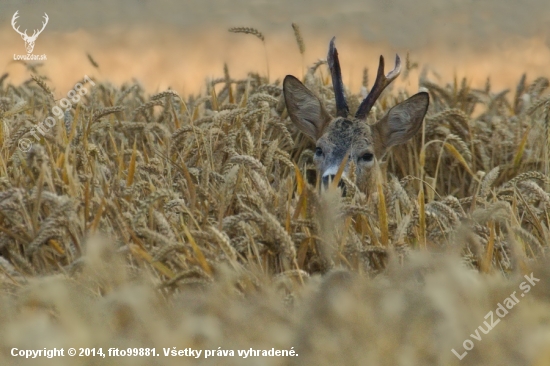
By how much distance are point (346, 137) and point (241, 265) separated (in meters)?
3.21

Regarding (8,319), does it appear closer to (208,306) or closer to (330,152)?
(208,306)

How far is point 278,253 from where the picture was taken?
4457 mm

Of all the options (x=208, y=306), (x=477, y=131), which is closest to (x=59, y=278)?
(x=208, y=306)

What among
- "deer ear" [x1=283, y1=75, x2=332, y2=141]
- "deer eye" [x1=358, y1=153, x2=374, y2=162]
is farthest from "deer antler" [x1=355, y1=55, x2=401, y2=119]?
"deer eye" [x1=358, y1=153, x2=374, y2=162]

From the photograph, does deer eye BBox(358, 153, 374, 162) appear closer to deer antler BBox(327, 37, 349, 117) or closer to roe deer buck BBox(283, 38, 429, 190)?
roe deer buck BBox(283, 38, 429, 190)

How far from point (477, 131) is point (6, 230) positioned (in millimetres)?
5318

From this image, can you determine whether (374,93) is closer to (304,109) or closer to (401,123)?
(401,123)

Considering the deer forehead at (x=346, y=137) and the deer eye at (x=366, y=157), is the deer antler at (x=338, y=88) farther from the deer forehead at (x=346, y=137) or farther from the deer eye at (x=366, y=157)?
the deer eye at (x=366, y=157)

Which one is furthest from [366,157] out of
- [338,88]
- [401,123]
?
[338,88]

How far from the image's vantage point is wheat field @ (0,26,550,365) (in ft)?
9.97

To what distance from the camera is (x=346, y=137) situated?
7090mm

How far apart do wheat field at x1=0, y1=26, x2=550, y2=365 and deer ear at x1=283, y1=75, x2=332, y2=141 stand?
689 mm

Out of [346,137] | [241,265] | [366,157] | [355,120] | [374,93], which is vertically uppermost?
[374,93]

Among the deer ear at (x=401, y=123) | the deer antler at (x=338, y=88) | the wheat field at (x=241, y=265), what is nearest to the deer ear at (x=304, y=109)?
the deer antler at (x=338, y=88)
